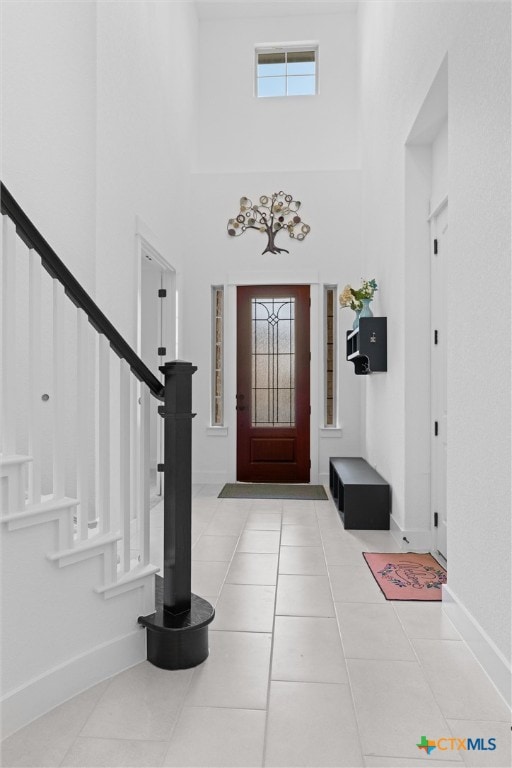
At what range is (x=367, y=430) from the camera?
5062mm

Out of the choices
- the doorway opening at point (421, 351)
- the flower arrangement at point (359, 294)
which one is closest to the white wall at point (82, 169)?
the flower arrangement at point (359, 294)

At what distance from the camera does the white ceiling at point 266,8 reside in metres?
5.88

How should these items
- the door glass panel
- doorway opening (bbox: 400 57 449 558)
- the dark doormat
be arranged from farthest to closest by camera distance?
the door glass panel, the dark doormat, doorway opening (bbox: 400 57 449 558)

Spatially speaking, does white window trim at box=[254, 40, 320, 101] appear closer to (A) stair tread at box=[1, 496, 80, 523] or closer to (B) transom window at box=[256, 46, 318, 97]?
(B) transom window at box=[256, 46, 318, 97]

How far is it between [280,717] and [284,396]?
166 inches

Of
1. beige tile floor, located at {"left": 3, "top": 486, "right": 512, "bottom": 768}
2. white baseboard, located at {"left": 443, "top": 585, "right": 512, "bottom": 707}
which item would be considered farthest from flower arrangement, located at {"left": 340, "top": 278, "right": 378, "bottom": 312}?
white baseboard, located at {"left": 443, "top": 585, "right": 512, "bottom": 707}

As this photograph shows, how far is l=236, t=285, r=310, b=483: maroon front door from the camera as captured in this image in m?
5.69

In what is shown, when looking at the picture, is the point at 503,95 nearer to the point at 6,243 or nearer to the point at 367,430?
the point at 6,243

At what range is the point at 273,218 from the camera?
18.6ft

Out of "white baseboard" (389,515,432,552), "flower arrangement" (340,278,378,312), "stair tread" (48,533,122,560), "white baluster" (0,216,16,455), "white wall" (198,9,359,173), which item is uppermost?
"white wall" (198,9,359,173)

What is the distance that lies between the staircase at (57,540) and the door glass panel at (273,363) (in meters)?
3.64

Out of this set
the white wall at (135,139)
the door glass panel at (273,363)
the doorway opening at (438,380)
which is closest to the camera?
the doorway opening at (438,380)

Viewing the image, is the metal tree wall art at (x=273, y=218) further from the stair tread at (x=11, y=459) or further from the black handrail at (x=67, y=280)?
the stair tread at (x=11, y=459)

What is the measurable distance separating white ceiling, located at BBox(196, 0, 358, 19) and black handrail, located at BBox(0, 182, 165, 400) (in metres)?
5.76
